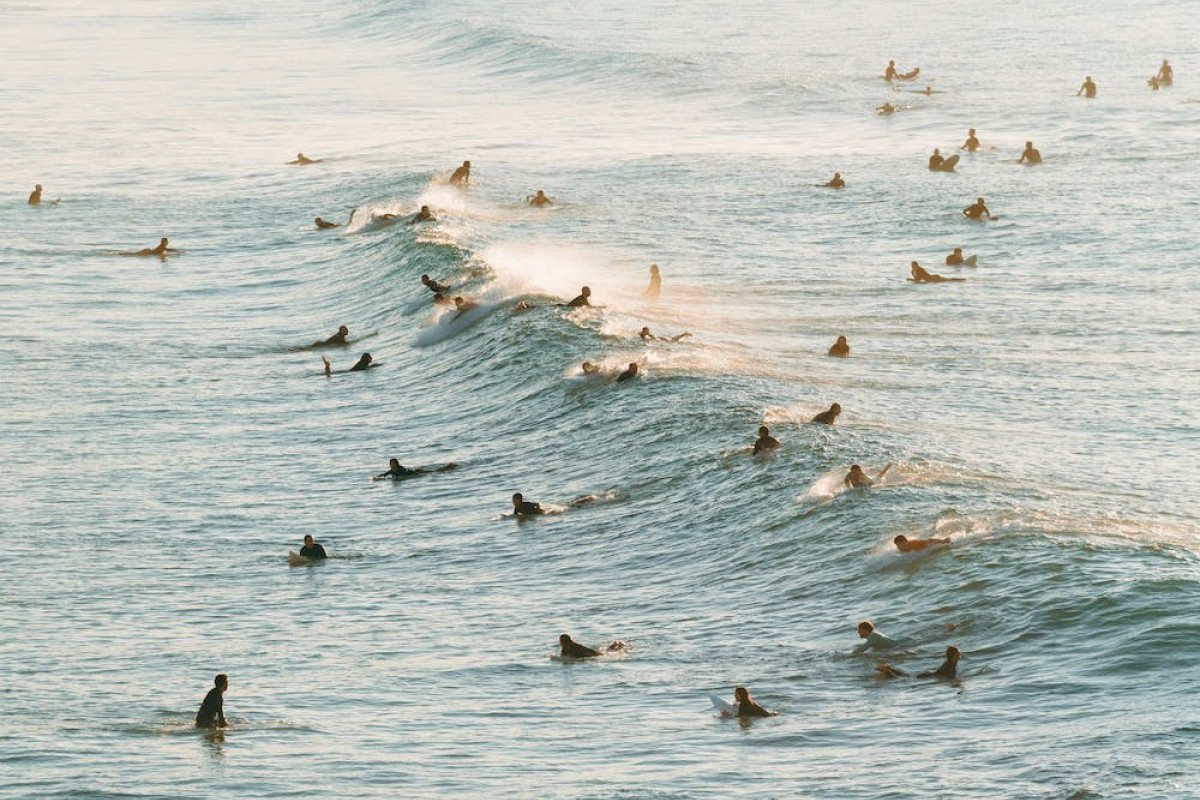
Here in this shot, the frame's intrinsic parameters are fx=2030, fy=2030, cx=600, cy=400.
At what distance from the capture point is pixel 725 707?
2250cm

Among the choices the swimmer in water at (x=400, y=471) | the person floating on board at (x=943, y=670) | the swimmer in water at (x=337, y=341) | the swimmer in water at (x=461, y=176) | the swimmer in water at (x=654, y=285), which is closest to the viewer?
the person floating on board at (x=943, y=670)

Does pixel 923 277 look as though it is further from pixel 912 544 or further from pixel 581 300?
pixel 912 544

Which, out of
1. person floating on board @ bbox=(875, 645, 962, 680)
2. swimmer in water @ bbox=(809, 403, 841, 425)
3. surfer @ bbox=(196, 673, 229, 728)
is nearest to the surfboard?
person floating on board @ bbox=(875, 645, 962, 680)

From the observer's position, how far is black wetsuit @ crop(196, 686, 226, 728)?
2356cm

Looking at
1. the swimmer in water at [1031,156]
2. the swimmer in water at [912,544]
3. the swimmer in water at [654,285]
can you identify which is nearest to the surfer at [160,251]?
the swimmer in water at [654,285]

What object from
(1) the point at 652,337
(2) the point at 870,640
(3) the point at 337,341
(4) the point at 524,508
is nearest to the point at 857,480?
(4) the point at 524,508

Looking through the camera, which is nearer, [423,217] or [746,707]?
[746,707]

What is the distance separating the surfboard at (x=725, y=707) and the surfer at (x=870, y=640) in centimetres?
234

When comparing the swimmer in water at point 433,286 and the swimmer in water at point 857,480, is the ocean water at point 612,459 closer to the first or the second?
the swimmer in water at point 857,480

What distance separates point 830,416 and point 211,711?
1370 cm

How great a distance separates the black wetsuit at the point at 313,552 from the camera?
30.4m

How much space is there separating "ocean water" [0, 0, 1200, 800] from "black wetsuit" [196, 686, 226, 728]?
325 mm

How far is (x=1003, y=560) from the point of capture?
26.5 metres

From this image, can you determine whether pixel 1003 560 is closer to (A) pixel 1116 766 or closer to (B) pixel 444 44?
(A) pixel 1116 766
